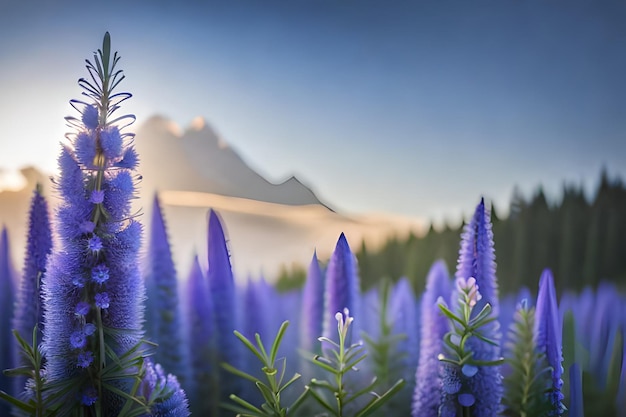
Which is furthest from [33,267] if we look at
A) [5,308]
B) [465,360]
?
[465,360]

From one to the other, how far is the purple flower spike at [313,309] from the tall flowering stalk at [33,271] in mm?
532

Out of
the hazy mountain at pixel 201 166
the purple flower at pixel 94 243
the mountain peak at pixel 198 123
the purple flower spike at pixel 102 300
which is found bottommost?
the purple flower spike at pixel 102 300

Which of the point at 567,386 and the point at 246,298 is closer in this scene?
the point at 567,386

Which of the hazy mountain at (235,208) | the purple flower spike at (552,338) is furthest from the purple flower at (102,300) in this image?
the purple flower spike at (552,338)

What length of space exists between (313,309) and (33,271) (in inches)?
22.8

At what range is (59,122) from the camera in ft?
4.17

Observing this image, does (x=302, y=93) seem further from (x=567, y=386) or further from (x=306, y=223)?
(x=567, y=386)

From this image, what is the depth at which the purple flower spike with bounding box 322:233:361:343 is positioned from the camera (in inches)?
47.5

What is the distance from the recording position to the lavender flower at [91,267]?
103cm

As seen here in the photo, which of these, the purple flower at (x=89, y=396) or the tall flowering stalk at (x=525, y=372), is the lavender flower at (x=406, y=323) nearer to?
the tall flowering stalk at (x=525, y=372)

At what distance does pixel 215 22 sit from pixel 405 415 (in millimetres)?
883

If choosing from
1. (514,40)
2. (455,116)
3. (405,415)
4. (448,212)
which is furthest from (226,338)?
(514,40)

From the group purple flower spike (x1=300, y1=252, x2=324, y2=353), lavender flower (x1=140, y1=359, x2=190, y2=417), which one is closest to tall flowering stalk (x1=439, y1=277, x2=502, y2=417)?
purple flower spike (x1=300, y1=252, x2=324, y2=353)

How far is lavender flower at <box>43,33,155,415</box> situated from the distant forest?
0.59m
